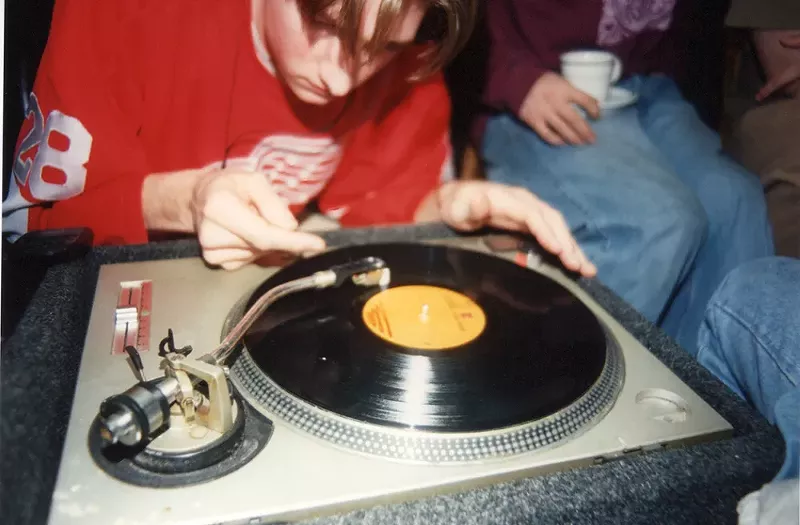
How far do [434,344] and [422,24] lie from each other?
0.44 m

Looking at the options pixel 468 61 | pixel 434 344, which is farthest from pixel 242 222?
pixel 468 61

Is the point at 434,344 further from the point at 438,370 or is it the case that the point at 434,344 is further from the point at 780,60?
the point at 780,60

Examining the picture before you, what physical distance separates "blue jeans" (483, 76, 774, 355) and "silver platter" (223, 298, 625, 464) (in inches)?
20.0

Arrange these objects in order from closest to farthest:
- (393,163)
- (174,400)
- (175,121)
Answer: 1. (174,400)
2. (175,121)
3. (393,163)

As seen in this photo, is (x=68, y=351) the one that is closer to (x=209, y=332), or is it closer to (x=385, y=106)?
(x=209, y=332)

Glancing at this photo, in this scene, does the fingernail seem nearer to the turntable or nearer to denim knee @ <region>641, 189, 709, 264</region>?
the turntable

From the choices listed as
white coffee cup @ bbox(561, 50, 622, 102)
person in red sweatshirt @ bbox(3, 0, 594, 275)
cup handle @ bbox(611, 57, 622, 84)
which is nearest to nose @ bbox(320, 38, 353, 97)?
person in red sweatshirt @ bbox(3, 0, 594, 275)

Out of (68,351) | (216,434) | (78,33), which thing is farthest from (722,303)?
→ (78,33)

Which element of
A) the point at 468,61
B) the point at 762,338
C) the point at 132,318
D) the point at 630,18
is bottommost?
the point at 132,318

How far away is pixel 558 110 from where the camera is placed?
1136 mm

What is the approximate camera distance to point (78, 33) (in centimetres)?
82

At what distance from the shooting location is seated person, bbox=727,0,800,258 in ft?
3.10

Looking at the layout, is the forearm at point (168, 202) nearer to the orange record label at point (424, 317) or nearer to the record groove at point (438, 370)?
the record groove at point (438, 370)

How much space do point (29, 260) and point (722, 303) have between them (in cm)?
82
